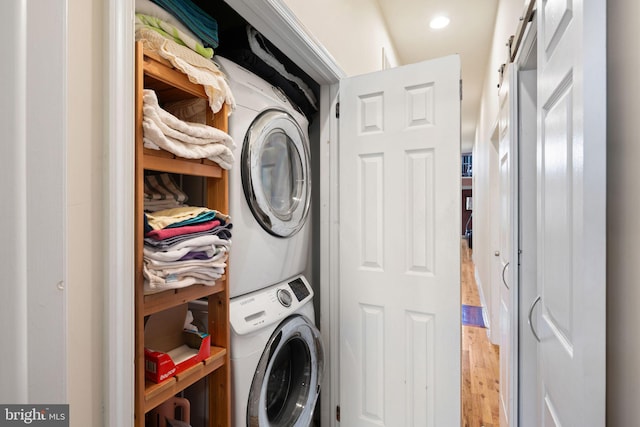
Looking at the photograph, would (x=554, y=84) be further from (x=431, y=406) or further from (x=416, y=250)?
(x=431, y=406)

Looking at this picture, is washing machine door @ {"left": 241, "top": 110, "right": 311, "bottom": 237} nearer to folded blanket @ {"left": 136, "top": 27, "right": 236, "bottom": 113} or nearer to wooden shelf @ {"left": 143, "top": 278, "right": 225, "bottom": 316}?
folded blanket @ {"left": 136, "top": 27, "right": 236, "bottom": 113}

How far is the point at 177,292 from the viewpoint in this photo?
83 cm

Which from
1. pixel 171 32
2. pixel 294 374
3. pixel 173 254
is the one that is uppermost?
pixel 171 32

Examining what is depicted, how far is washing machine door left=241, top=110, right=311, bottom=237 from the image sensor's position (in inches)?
47.3

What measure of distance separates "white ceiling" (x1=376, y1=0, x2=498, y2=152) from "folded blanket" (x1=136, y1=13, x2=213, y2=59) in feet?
6.86

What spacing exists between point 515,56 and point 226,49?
1377 mm

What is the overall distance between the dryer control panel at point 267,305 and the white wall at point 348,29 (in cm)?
115

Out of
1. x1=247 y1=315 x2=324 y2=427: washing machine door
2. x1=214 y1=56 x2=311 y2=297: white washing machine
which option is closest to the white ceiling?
x1=214 y1=56 x2=311 y2=297: white washing machine

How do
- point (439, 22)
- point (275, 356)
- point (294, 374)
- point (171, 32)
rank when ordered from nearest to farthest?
1. point (171, 32)
2. point (275, 356)
3. point (294, 374)
4. point (439, 22)

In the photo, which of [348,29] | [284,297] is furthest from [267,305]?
[348,29]

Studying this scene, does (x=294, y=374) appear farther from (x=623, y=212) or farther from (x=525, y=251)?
A: (x=623, y=212)

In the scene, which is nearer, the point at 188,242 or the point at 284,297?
the point at 188,242

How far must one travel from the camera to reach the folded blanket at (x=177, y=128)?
2.34 feet

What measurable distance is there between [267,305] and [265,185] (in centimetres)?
50
